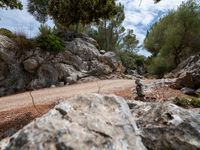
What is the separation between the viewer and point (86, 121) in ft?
12.4

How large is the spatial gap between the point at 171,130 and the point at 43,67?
16960 mm

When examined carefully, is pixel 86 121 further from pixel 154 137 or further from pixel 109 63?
pixel 109 63

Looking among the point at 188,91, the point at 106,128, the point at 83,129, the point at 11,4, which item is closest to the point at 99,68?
the point at 188,91

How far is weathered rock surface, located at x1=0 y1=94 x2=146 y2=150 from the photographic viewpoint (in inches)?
131

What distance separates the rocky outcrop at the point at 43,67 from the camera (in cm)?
2033

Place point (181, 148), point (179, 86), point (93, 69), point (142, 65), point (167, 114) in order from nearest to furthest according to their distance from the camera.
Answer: point (181, 148), point (167, 114), point (179, 86), point (93, 69), point (142, 65)

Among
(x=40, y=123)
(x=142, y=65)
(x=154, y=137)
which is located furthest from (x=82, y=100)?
(x=142, y=65)

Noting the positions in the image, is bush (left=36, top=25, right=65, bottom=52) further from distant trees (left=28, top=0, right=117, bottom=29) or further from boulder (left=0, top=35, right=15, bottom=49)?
distant trees (left=28, top=0, right=117, bottom=29)

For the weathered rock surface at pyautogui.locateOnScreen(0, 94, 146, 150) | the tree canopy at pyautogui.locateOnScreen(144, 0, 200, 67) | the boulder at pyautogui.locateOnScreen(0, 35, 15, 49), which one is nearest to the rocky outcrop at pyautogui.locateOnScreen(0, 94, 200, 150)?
the weathered rock surface at pyautogui.locateOnScreen(0, 94, 146, 150)

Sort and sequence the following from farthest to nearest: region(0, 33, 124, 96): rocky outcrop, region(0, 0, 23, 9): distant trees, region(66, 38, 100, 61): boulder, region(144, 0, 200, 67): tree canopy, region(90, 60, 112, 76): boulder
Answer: region(144, 0, 200, 67): tree canopy → region(66, 38, 100, 61): boulder → region(90, 60, 112, 76): boulder → region(0, 33, 124, 96): rocky outcrop → region(0, 0, 23, 9): distant trees

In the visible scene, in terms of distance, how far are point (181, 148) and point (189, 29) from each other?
1203 inches

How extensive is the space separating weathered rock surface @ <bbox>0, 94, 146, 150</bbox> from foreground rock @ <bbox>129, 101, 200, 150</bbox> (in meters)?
0.67

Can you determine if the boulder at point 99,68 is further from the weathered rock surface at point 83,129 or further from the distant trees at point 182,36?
the weathered rock surface at point 83,129

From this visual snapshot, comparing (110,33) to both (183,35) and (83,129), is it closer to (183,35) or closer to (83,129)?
(183,35)
